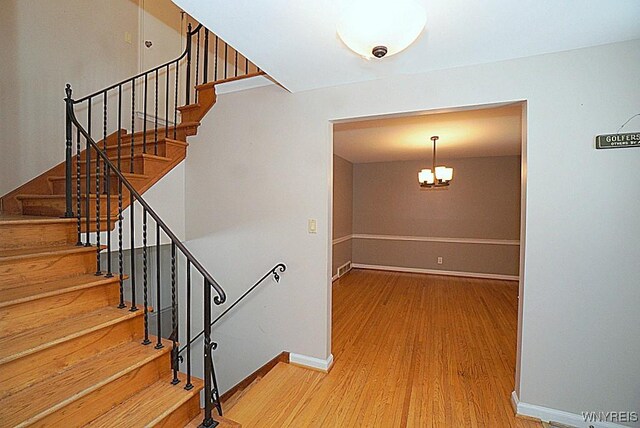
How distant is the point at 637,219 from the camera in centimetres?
178

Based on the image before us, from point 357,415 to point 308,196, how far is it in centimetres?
165

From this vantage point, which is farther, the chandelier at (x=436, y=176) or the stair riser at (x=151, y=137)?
the chandelier at (x=436, y=176)

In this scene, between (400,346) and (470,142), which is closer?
(400,346)

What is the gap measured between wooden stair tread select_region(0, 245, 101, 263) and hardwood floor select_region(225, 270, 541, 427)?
1.53 meters

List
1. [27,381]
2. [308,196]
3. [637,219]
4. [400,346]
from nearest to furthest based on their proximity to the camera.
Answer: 1. [27,381]
2. [637,219]
3. [308,196]
4. [400,346]

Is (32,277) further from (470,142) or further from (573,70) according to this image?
(470,142)

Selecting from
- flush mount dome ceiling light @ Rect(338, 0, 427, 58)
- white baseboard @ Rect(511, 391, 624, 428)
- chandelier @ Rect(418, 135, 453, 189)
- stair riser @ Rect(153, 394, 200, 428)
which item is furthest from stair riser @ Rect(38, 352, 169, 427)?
chandelier @ Rect(418, 135, 453, 189)

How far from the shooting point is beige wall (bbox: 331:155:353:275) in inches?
232

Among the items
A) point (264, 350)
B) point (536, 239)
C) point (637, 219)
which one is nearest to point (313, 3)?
point (536, 239)

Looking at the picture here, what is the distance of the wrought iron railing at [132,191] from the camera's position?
1852 mm

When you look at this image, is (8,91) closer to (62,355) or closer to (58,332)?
(58,332)

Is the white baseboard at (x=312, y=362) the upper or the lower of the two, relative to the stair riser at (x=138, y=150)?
lower

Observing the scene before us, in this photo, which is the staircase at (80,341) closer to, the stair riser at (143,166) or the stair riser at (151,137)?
the stair riser at (143,166)

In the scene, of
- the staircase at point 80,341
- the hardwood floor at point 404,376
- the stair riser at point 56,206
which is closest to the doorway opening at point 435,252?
the hardwood floor at point 404,376
